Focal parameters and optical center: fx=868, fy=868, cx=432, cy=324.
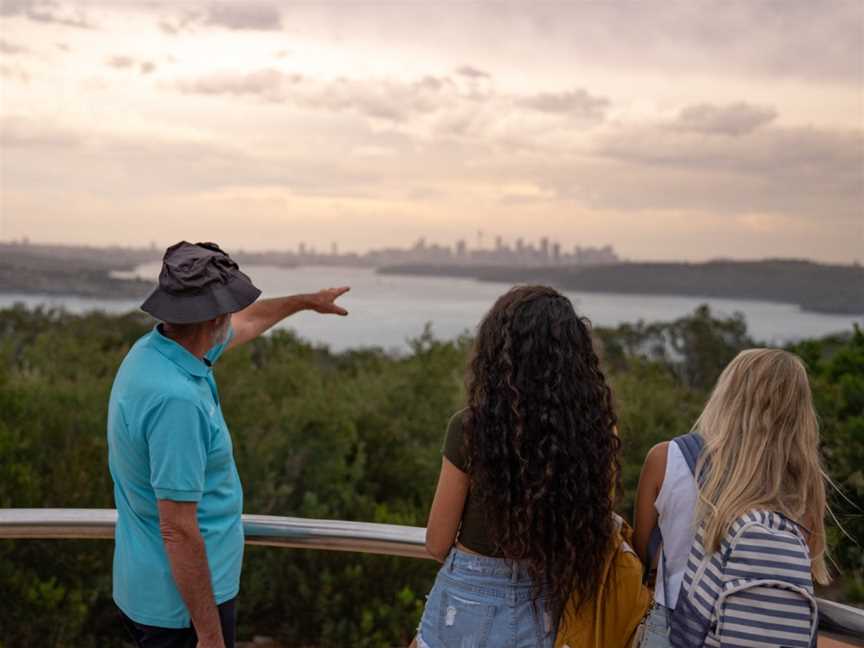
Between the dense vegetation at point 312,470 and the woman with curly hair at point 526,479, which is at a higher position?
the woman with curly hair at point 526,479

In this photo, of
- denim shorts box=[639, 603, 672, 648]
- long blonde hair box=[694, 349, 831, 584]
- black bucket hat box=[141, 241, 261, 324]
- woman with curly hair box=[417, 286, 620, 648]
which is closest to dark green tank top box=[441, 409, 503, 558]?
woman with curly hair box=[417, 286, 620, 648]

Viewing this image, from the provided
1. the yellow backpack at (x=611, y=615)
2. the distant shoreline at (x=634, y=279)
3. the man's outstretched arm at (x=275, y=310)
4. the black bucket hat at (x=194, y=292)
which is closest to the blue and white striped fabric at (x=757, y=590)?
the yellow backpack at (x=611, y=615)

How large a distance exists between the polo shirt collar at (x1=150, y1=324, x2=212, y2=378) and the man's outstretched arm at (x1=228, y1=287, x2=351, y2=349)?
1.90 feet

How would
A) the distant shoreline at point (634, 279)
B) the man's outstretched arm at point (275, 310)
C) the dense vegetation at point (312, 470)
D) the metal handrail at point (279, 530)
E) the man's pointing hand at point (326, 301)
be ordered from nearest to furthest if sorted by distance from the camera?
the metal handrail at point (279, 530), the man's outstretched arm at point (275, 310), the man's pointing hand at point (326, 301), the dense vegetation at point (312, 470), the distant shoreline at point (634, 279)

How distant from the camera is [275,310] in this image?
288cm

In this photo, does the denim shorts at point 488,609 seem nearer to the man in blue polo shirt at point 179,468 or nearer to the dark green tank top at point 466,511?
the dark green tank top at point 466,511

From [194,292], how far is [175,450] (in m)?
0.37

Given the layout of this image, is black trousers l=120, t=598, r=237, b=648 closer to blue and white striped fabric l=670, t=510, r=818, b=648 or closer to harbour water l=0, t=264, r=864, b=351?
blue and white striped fabric l=670, t=510, r=818, b=648

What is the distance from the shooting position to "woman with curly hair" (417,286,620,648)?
1.86m

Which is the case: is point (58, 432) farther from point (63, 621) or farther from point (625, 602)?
point (625, 602)

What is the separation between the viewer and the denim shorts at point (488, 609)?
6.30 ft

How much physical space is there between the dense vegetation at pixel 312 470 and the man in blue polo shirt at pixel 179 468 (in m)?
1.89

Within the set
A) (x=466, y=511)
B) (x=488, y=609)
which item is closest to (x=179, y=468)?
(x=466, y=511)

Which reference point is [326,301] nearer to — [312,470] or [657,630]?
[657,630]
